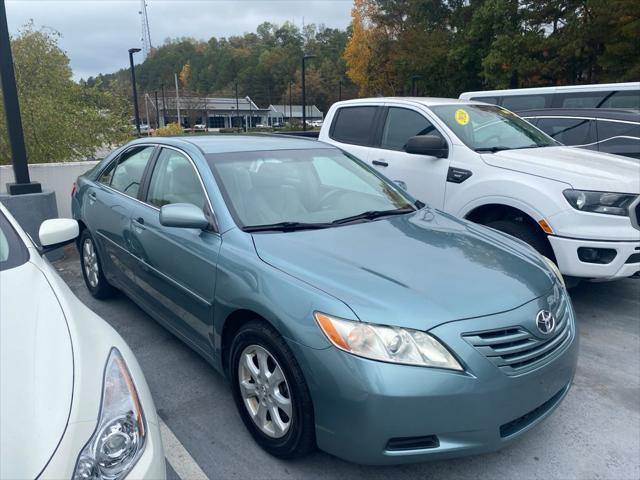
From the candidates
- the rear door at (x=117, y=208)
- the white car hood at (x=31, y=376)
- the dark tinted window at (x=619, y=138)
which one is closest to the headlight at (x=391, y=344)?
the white car hood at (x=31, y=376)

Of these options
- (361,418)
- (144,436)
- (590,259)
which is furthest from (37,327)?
(590,259)

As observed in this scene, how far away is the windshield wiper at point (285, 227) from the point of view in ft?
9.30

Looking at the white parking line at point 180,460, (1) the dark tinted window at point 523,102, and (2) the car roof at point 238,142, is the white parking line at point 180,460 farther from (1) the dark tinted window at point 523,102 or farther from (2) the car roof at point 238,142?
(1) the dark tinted window at point 523,102

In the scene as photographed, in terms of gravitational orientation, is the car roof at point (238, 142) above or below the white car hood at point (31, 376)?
above

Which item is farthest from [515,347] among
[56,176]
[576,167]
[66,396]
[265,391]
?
[56,176]

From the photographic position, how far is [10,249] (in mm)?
2414

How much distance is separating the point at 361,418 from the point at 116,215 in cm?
282

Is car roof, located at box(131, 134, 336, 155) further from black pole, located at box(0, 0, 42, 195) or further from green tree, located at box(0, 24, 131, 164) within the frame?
green tree, located at box(0, 24, 131, 164)

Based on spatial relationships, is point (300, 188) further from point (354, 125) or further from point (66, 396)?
point (354, 125)

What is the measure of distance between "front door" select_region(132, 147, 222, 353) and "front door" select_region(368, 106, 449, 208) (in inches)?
93.2

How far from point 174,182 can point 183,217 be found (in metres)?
0.77

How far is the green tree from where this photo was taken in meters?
8.03

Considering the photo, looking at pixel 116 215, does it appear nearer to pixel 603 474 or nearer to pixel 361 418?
pixel 361 418

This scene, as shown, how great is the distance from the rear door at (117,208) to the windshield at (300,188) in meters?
1.02
